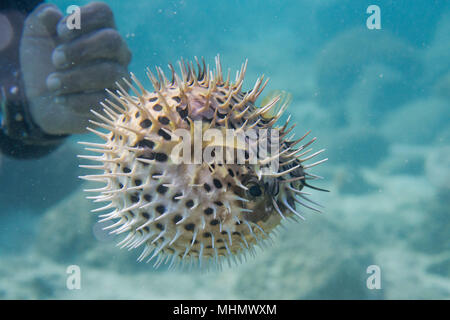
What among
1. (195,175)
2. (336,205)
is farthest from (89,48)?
(336,205)

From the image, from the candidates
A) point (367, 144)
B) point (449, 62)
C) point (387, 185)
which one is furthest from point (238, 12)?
point (387, 185)

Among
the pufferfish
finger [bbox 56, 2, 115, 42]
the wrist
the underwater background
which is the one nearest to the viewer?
the pufferfish

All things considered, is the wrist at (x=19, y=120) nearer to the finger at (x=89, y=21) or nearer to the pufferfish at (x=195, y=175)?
the finger at (x=89, y=21)

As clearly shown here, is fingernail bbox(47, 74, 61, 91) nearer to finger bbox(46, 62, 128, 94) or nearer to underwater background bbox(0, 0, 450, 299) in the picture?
finger bbox(46, 62, 128, 94)

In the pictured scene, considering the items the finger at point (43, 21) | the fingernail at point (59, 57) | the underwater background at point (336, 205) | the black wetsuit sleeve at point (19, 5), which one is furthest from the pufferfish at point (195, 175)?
the underwater background at point (336, 205)

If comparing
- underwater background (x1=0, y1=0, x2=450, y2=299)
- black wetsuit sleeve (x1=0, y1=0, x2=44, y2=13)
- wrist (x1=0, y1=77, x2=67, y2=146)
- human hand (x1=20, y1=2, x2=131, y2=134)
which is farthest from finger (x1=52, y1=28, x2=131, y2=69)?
underwater background (x1=0, y1=0, x2=450, y2=299)
